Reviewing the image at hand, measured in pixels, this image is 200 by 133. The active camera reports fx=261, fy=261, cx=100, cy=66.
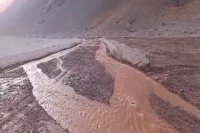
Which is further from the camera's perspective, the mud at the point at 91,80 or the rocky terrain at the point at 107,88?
the mud at the point at 91,80

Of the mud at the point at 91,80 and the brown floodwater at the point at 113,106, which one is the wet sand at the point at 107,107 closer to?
the brown floodwater at the point at 113,106

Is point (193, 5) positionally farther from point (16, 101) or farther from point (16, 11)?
point (16, 11)

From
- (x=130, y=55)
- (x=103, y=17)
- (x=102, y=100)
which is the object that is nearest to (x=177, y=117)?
(x=102, y=100)

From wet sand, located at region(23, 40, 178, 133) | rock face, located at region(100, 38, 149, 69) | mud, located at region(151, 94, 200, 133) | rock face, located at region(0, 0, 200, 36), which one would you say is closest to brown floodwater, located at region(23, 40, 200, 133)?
wet sand, located at region(23, 40, 178, 133)

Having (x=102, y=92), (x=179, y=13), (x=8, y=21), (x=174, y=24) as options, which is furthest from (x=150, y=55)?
(x=8, y=21)

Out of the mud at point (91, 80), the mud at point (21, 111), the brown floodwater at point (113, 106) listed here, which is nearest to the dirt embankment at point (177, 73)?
the brown floodwater at point (113, 106)

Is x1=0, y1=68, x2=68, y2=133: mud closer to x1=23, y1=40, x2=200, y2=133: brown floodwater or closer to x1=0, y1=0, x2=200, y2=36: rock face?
x1=23, y1=40, x2=200, y2=133: brown floodwater
